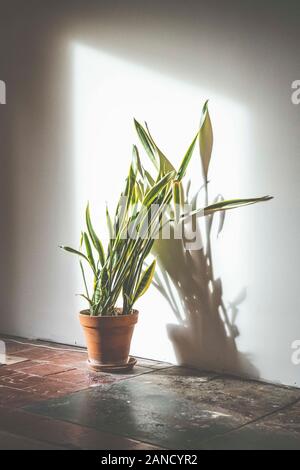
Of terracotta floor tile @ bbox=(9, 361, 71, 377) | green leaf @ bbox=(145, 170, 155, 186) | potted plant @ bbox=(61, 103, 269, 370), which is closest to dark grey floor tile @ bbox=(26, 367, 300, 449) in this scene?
potted plant @ bbox=(61, 103, 269, 370)

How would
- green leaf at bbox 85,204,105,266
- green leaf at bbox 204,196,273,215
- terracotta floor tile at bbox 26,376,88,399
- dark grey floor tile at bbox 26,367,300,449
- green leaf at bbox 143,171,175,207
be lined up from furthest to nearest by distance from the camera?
green leaf at bbox 85,204,105,266 → green leaf at bbox 143,171,175,207 → green leaf at bbox 204,196,273,215 → terracotta floor tile at bbox 26,376,88,399 → dark grey floor tile at bbox 26,367,300,449

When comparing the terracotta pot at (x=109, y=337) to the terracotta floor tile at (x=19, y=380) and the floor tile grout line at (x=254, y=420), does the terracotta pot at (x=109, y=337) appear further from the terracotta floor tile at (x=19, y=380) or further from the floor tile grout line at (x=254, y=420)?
the floor tile grout line at (x=254, y=420)

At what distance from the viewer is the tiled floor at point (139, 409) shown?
9.05 ft

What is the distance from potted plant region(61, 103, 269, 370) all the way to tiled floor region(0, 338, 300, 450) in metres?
0.18

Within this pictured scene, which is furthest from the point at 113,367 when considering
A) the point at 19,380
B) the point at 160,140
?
the point at 160,140

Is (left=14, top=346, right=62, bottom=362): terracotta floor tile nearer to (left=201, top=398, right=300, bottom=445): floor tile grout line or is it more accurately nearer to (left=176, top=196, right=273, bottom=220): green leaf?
(left=176, top=196, right=273, bottom=220): green leaf

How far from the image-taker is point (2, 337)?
4770 millimetres

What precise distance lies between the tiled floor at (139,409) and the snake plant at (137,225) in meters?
0.44

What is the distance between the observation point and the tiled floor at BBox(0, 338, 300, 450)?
2.76m

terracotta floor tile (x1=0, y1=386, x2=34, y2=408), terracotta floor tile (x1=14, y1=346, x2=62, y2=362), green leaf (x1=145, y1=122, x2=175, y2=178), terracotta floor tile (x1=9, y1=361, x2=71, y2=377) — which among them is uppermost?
green leaf (x1=145, y1=122, x2=175, y2=178)

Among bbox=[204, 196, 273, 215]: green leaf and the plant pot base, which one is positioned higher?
bbox=[204, 196, 273, 215]: green leaf

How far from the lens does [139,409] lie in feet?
10.4

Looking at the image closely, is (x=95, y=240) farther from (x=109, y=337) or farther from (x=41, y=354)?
(x=41, y=354)
